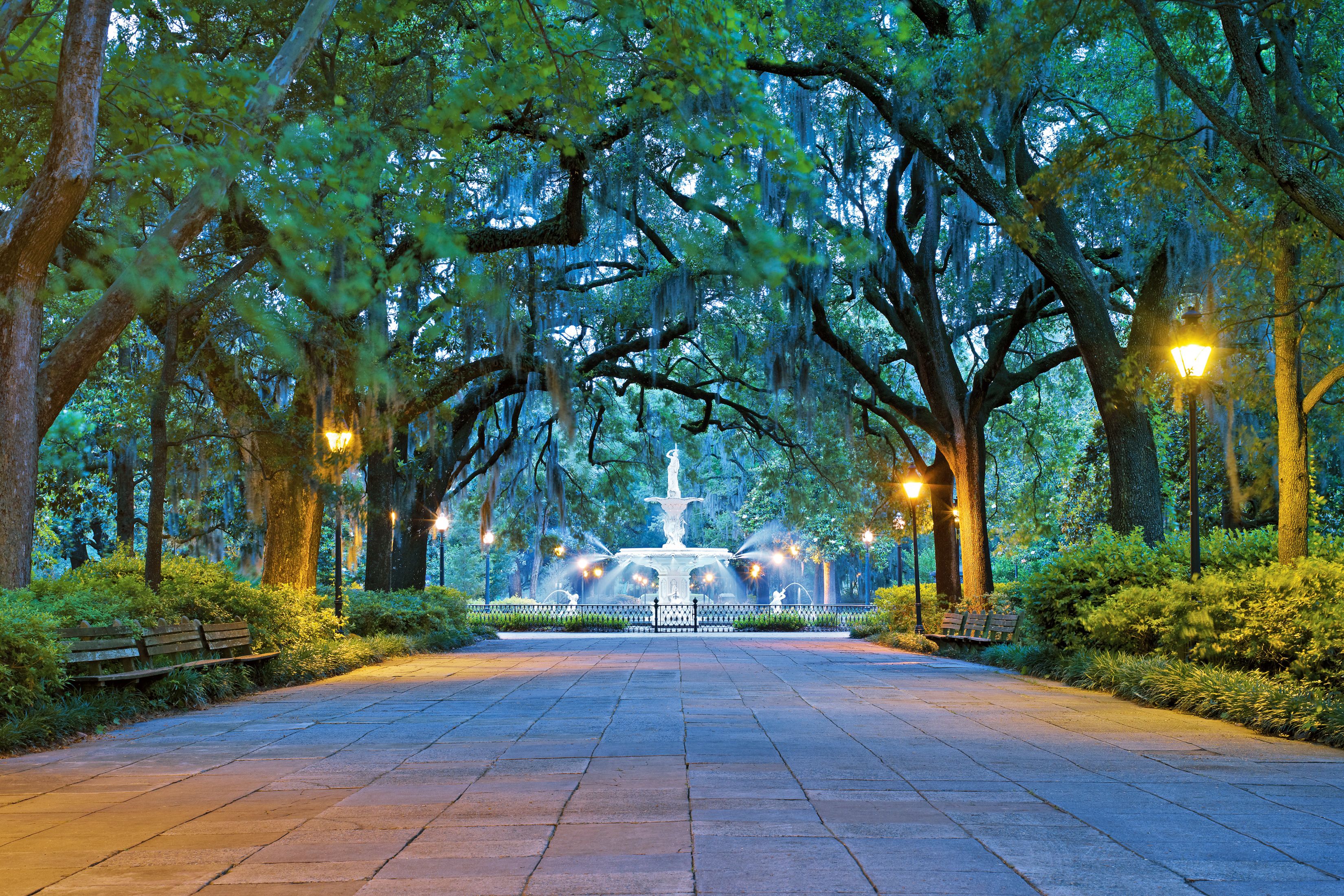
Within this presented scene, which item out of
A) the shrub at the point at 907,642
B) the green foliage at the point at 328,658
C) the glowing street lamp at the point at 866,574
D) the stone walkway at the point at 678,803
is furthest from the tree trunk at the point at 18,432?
the glowing street lamp at the point at 866,574

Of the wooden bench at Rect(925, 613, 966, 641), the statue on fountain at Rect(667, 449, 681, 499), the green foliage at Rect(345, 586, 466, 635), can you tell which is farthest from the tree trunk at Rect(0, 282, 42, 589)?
the statue on fountain at Rect(667, 449, 681, 499)

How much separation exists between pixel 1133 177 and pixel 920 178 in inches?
263

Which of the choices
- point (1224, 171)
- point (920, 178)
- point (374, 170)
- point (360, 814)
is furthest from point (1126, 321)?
point (360, 814)

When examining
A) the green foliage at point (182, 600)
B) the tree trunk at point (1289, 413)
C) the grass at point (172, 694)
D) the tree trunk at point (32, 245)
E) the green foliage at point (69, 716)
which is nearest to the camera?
the green foliage at point (69, 716)

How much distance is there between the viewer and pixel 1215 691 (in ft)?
30.2

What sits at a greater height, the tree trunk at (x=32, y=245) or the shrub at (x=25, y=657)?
the tree trunk at (x=32, y=245)

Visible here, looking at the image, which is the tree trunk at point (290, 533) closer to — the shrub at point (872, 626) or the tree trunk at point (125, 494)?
the tree trunk at point (125, 494)

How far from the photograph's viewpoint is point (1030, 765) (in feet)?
21.8

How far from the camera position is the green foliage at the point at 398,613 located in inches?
752

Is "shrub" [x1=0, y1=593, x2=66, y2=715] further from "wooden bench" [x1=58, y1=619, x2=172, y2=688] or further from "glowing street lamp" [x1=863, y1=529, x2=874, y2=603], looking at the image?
"glowing street lamp" [x1=863, y1=529, x2=874, y2=603]

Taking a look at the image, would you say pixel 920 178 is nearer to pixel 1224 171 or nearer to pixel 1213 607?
pixel 1224 171

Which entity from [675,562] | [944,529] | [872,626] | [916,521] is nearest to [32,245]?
[916,521]

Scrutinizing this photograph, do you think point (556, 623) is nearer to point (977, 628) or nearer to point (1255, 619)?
point (977, 628)

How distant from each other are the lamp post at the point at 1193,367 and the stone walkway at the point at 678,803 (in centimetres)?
222
